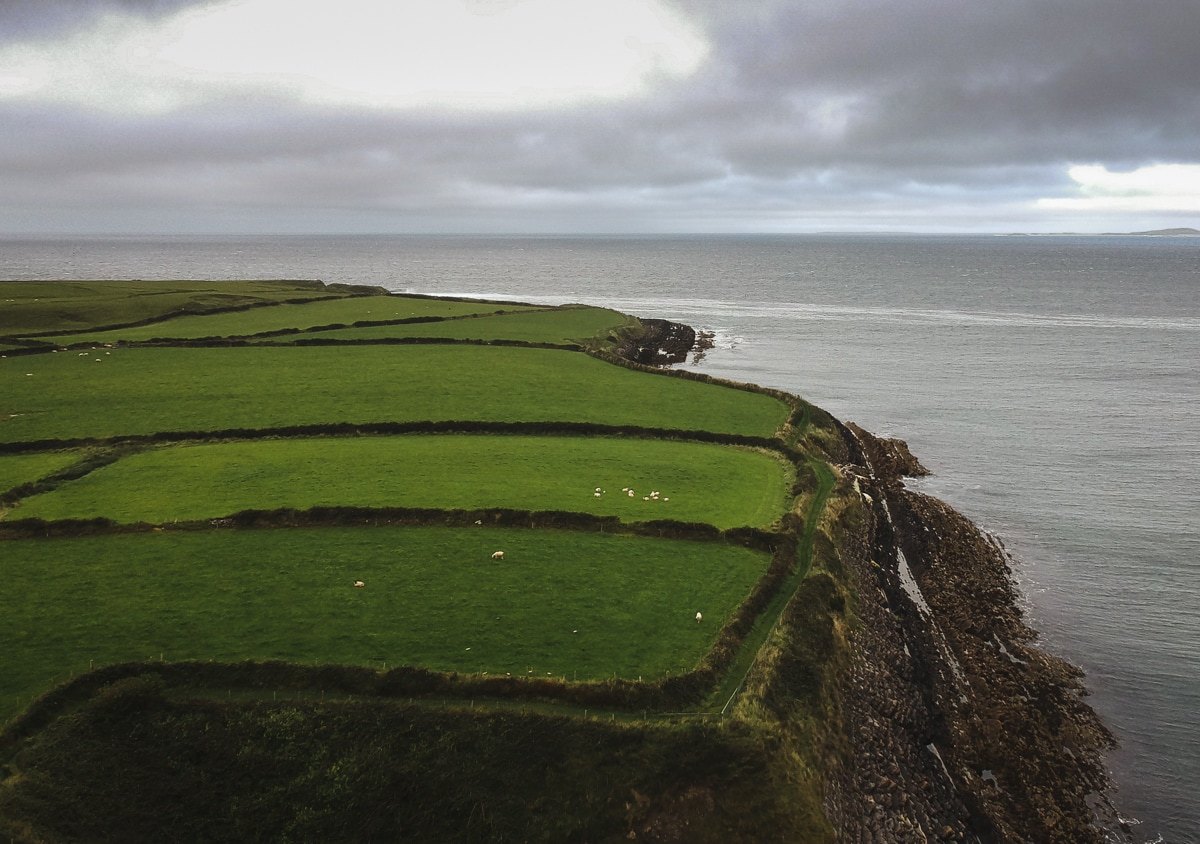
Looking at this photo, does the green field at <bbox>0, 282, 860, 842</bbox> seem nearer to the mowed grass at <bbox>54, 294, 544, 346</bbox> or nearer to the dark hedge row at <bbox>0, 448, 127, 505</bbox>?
the dark hedge row at <bbox>0, 448, 127, 505</bbox>

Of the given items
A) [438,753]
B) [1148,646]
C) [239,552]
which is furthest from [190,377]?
[1148,646]

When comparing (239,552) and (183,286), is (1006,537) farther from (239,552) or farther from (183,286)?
(183,286)

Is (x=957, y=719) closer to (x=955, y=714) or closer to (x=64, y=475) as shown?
(x=955, y=714)

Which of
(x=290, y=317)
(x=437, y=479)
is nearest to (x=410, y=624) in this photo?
(x=437, y=479)

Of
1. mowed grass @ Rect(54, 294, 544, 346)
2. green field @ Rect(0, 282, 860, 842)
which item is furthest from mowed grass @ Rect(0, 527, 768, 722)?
mowed grass @ Rect(54, 294, 544, 346)

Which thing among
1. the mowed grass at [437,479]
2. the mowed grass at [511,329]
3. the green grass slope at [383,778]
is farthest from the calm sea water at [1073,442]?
the mowed grass at [511,329]
